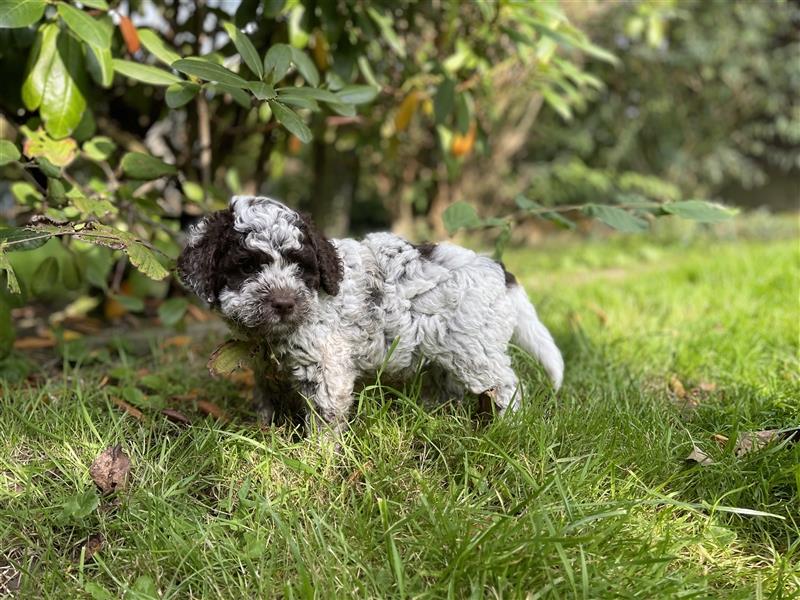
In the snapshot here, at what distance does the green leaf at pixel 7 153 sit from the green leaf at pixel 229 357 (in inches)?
44.5

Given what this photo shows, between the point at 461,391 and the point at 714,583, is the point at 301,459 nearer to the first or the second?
the point at 461,391

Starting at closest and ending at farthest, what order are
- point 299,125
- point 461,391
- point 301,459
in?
1. point 301,459
2. point 299,125
3. point 461,391

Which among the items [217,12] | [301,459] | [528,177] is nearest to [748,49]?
[528,177]

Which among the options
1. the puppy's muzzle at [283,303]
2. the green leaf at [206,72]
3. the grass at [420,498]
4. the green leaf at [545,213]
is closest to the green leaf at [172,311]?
the grass at [420,498]

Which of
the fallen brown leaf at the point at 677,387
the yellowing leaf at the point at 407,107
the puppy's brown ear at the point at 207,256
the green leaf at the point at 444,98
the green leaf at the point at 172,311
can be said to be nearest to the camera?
the puppy's brown ear at the point at 207,256

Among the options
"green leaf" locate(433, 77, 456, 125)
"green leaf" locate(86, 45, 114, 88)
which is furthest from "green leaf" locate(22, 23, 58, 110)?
"green leaf" locate(433, 77, 456, 125)

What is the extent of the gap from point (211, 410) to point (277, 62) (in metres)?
1.45

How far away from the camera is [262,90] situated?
7.70 ft

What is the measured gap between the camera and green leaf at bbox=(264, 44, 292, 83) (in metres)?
2.55

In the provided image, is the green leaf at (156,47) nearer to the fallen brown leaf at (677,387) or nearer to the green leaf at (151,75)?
the green leaf at (151,75)

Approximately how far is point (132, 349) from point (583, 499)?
268 cm

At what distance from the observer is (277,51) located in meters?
2.60

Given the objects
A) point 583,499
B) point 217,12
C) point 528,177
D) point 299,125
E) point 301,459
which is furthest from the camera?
point 528,177

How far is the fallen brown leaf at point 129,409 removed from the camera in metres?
2.64
